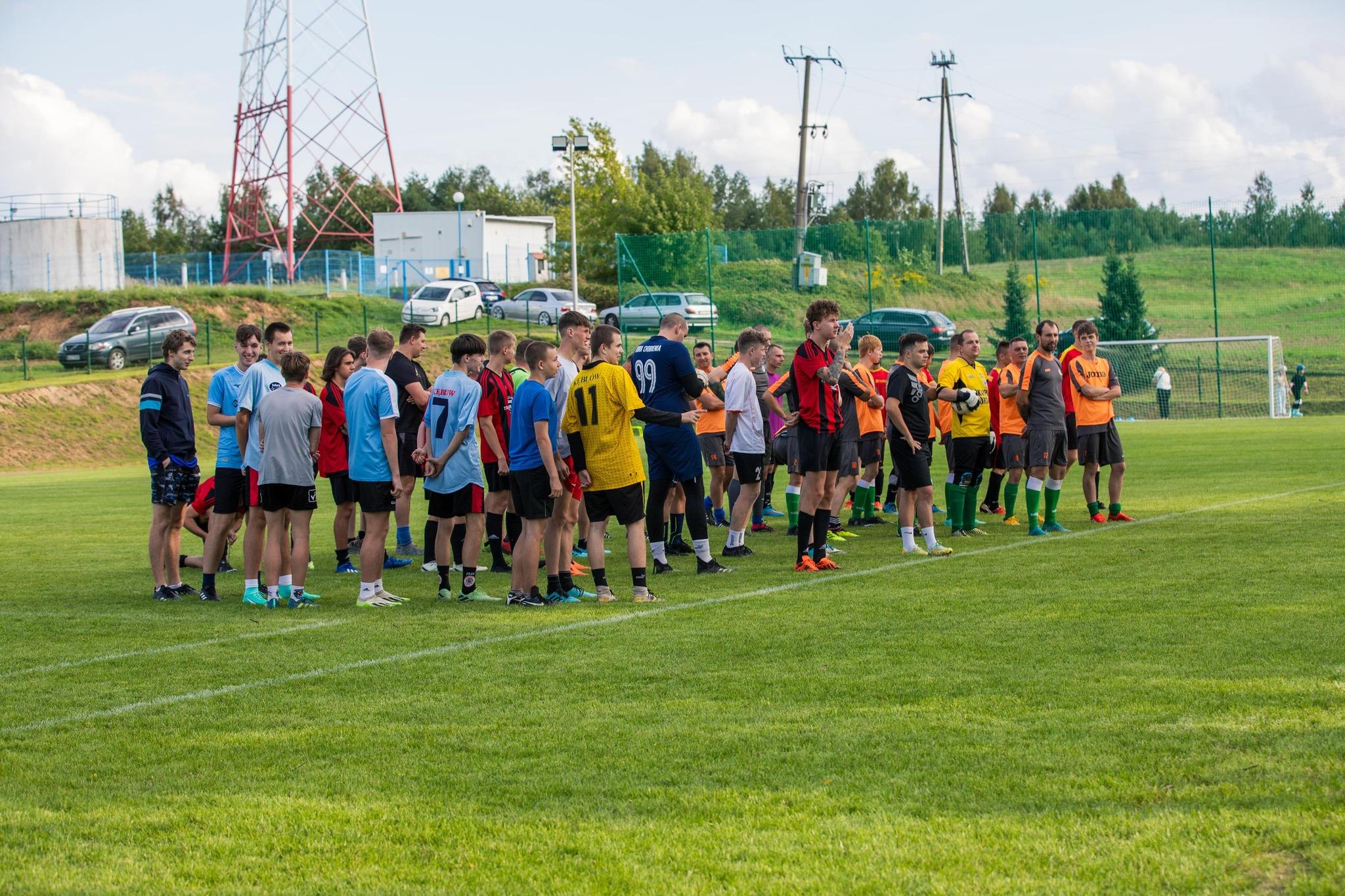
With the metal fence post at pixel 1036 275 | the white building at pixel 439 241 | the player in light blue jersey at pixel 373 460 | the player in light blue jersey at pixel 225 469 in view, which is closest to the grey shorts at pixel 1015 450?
the player in light blue jersey at pixel 373 460

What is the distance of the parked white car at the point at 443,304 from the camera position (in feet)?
141

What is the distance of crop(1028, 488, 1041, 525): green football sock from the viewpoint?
11344 mm

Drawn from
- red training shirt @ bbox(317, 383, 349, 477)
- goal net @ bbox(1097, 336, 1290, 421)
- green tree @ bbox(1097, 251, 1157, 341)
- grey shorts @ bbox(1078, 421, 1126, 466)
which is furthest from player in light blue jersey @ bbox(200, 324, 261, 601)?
green tree @ bbox(1097, 251, 1157, 341)

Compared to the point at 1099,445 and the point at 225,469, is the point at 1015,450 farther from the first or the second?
the point at 225,469

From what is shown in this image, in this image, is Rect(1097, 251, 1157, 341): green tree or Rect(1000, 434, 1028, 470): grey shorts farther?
Rect(1097, 251, 1157, 341): green tree

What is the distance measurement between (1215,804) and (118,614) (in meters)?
7.05

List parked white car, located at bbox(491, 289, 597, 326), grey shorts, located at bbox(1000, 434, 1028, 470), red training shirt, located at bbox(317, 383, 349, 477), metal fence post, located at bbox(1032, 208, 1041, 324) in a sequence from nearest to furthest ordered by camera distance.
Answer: red training shirt, located at bbox(317, 383, 349, 477), grey shorts, located at bbox(1000, 434, 1028, 470), metal fence post, located at bbox(1032, 208, 1041, 324), parked white car, located at bbox(491, 289, 597, 326)

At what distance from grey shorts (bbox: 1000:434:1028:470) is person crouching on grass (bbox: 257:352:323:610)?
21.5ft

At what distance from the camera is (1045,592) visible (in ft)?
26.2

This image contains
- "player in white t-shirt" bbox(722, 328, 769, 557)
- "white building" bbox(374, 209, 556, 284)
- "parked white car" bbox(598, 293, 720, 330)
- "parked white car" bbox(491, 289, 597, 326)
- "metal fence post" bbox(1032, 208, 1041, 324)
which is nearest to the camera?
"player in white t-shirt" bbox(722, 328, 769, 557)

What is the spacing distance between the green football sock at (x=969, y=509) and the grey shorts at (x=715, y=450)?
245 centimetres

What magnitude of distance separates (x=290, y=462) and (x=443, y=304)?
35.6m

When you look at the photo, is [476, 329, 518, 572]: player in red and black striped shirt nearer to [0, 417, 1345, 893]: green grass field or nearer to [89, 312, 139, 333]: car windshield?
[0, 417, 1345, 893]: green grass field

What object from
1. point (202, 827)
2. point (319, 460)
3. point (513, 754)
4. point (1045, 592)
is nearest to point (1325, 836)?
point (513, 754)
